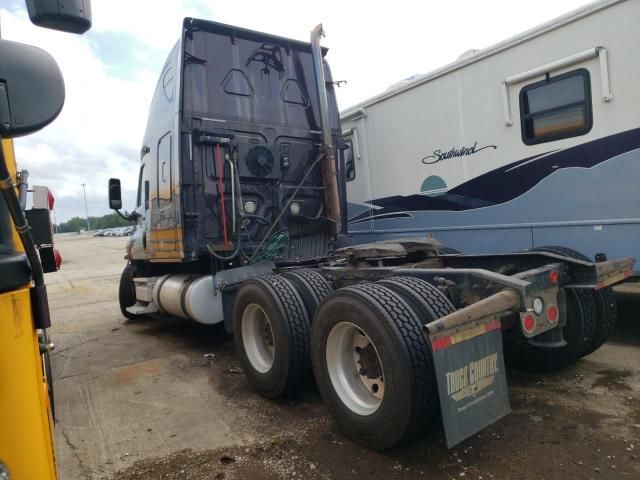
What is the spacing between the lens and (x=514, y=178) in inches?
205

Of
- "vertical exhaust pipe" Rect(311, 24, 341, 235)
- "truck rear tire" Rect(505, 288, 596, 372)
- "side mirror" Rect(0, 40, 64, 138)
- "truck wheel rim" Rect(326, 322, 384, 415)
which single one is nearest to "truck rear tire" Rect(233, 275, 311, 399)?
"truck wheel rim" Rect(326, 322, 384, 415)

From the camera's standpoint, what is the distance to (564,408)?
3.32m

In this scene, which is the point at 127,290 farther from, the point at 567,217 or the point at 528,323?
the point at 528,323

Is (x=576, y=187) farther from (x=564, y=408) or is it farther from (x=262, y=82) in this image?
(x=262, y=82)

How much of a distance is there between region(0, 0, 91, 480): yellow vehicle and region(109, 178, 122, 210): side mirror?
6085 mm

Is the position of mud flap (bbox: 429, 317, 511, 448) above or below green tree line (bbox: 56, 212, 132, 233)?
below

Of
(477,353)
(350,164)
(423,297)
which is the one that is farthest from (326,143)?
(477,353)

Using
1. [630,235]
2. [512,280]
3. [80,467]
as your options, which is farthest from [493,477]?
[630,235]

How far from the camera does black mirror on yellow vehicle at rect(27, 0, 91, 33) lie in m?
1.53

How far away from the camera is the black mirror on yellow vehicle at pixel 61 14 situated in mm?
1531

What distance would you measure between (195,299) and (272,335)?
1550 mm

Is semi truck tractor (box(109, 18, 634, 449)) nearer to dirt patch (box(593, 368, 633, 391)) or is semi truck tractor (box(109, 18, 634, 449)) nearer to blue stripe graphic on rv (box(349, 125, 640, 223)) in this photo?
dirt patch (box(593, 368, 633, 391))

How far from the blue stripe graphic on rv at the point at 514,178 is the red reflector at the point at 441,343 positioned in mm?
3137

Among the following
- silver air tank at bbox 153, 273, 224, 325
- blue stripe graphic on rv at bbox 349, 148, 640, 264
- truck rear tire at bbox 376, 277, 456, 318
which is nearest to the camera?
truck rear tire at bbox 376, 277, 456, 318
